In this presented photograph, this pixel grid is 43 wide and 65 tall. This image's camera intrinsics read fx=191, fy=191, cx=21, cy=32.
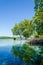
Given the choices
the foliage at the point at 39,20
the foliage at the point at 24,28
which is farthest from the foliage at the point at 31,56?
the foliage at the point at 24,28

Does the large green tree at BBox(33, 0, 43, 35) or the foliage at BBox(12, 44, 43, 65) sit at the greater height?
the large green tree at BBox(33, 0, 43, 35)

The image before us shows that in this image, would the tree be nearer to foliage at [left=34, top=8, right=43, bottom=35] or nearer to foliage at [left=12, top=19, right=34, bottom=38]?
foliage at [left=34, top=8, right=43, bottom=35]

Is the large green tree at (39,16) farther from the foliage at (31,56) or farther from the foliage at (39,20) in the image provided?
the foliage at (31,56)

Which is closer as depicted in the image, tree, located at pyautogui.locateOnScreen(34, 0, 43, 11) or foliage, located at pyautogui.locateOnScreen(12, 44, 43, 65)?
foliage, located at pyautogui.locateOnScreen(12, 44, 43, 65)

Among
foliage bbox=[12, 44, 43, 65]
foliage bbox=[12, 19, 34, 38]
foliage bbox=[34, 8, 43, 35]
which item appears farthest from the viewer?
foliage bbox=[12, 19, 34, 38]

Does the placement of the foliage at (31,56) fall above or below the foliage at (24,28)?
below

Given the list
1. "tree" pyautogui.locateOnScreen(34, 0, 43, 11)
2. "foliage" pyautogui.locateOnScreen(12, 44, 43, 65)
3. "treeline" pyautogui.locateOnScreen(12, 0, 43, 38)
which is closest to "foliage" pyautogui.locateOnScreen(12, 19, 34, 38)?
"treeline" pyautogui.locateOnScreen(12, 0, 43, 38)

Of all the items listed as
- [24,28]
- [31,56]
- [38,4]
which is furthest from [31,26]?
[31,56]

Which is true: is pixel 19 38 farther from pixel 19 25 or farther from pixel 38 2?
pixel 38 2

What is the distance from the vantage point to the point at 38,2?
36.8 metres

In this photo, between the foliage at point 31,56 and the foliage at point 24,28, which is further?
the foliage at point 24,28

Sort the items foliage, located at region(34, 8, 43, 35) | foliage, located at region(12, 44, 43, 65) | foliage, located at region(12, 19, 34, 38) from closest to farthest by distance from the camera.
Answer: foliage, located at region(12, 44, 43, 65)
foliage, located at region(34, 8, 43, 35)
foliage, located at region(12, 19, 34, 38)

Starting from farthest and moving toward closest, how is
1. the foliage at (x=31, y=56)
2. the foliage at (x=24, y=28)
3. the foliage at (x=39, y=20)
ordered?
the foliage at (x=24, y=28) → the foliage at (x=39, y=20) → the foliage at (x=31, y=56)

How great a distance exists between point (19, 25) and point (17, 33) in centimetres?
483
